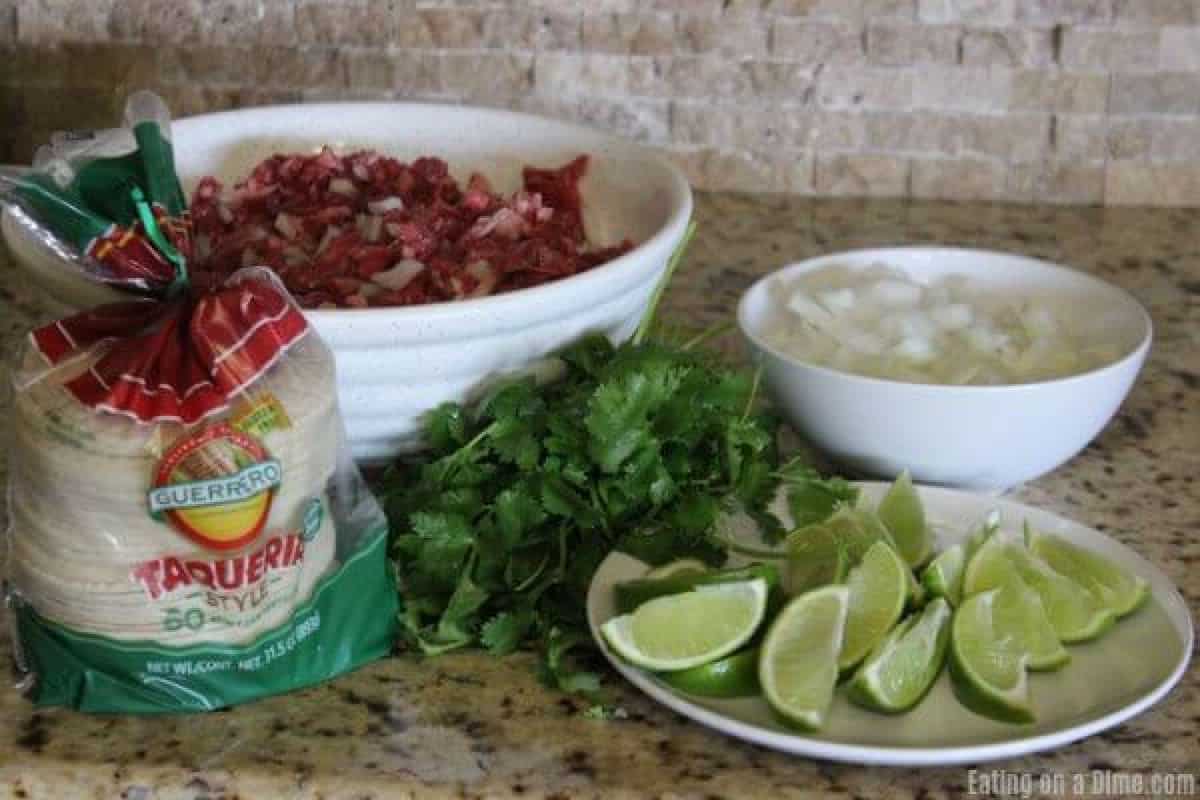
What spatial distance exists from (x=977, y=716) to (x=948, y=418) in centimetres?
27

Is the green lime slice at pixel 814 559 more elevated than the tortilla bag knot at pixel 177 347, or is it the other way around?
the tortilla bag knot at pixel 177 347

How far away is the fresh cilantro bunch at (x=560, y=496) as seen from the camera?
1.02m

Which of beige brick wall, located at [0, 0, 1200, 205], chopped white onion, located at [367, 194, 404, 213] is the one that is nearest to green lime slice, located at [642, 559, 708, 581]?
chopped white onion, located at [367, 194, 404, 213]

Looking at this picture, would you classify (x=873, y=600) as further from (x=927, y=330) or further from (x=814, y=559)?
(x=927, y=330)

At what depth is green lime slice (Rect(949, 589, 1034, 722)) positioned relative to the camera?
0.91 meters

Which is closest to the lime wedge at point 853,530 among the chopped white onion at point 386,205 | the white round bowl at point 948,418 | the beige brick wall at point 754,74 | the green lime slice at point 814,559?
the green lime slice at point 814,559

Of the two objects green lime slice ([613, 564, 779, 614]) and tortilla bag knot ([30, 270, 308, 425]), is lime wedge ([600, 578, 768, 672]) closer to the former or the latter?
green lime slice ([613, 564, 779, 614])

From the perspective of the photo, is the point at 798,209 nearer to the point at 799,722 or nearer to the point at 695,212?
the point at 695,212

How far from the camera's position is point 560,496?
1.03 m

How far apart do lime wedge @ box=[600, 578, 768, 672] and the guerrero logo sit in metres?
0.20

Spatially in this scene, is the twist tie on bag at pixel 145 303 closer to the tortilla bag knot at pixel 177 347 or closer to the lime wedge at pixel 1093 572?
the tortilla bag knot at pixel 177 347

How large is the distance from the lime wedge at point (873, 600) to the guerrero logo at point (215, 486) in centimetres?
33

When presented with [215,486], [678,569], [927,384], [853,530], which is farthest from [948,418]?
[215,486]

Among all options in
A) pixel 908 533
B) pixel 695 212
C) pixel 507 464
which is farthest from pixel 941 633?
pixel 695 212
